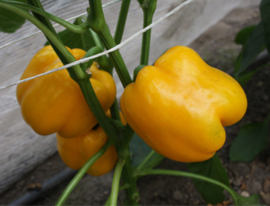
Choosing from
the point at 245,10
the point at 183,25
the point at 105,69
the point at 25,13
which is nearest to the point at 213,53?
the point at 183,25

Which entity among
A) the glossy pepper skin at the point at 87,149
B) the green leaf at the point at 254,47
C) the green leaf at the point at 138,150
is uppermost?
the glossy pepper skin at the point at 87,149

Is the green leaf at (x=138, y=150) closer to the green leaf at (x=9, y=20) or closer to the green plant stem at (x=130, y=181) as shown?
the green plant stem at (x=130, y=181)

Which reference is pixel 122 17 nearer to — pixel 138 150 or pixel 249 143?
pixel 138 150

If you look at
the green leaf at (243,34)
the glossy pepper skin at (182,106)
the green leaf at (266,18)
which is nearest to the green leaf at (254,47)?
the green leaf at (266,18)

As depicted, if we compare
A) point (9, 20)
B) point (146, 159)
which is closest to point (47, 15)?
point (9, 20)

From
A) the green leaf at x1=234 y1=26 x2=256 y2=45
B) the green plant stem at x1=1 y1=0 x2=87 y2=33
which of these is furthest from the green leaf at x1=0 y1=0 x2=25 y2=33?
the green leaf at x1=234 y1=26 x2=256 y2=45

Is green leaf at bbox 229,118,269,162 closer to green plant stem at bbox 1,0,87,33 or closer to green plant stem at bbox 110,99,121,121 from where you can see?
green plant stem at bbox 110,99,121,121
